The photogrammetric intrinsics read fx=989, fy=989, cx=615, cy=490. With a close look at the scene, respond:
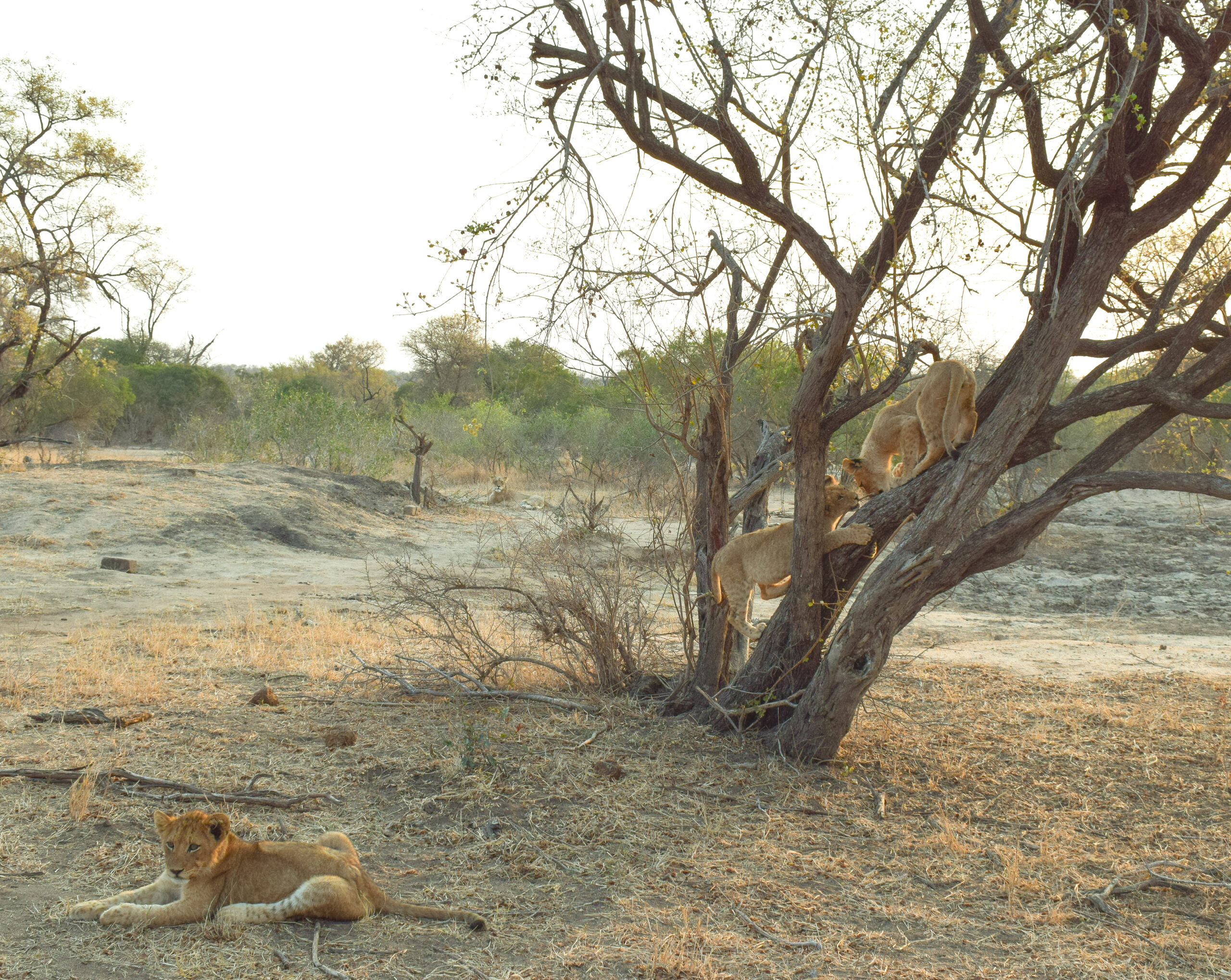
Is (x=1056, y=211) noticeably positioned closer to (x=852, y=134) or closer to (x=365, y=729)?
(x=852, y=134)

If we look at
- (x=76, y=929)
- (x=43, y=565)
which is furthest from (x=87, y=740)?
(x=43, y=565)

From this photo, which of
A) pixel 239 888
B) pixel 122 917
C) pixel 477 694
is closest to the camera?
pixel 122 917

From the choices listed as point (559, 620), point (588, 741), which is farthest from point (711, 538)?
point (588, 741)

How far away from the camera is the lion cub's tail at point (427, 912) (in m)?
3.70

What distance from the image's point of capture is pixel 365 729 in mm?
6215

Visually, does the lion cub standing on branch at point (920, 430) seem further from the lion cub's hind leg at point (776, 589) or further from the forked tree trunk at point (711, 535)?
the forked tree trunk at point (711, 535)

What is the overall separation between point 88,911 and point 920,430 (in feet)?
15.0

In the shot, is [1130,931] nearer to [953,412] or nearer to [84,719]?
[953,412]

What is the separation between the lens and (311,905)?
3.63 metres

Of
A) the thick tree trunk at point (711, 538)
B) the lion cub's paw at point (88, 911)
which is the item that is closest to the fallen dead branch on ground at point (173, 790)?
the lion cub's paw at point (88, 911)

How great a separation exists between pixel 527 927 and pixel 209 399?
127 feet

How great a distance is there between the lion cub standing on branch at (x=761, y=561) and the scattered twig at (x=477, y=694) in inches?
48.0

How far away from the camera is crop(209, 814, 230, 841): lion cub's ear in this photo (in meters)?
3.61

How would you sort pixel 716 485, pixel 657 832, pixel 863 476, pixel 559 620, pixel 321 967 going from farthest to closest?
pixel 559 620 → pixel 716 485 → pixel 863 476 → pixel 657 832 → pixel 321 967
